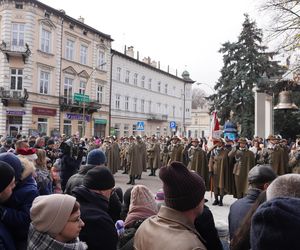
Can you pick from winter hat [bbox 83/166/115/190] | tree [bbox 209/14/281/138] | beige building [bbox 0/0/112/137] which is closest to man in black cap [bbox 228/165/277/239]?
winter hat [bbox 83/166/115/190]

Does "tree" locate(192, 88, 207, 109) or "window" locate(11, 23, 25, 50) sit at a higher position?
"tree" locate(192, 88, 207, 109)

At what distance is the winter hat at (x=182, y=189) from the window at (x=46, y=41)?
3418cm

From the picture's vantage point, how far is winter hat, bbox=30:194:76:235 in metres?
2.55

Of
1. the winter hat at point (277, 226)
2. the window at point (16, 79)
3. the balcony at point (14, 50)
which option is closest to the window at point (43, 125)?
the window at point (16, 79)

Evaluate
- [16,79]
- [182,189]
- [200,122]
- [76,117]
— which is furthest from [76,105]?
[200,122]

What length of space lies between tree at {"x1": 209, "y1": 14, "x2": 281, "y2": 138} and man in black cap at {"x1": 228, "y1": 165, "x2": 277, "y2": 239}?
92.5 ft

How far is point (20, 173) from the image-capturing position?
3.58 m

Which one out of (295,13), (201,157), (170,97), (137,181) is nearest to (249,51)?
(295,13)

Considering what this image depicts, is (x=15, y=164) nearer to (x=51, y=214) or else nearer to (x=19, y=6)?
(x=51, y=214)

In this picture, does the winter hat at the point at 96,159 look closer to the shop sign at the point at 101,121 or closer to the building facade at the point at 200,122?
the shop sign at the point at 101,121

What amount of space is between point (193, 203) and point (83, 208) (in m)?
1.35

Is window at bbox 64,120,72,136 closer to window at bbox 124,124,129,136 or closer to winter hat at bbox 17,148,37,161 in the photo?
window at bbox 124,124,129,136

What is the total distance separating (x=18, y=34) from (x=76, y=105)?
29.6ft

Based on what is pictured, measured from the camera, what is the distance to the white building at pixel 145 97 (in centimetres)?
4647
